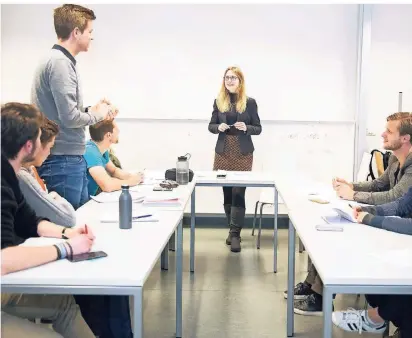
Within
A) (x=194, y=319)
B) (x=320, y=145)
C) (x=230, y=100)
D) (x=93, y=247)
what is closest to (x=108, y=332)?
Answer: (x=93, y=247)

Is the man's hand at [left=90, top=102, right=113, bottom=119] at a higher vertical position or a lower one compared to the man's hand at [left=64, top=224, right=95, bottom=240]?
higher

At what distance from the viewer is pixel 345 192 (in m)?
3.22

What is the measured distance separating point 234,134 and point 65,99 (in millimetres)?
2163

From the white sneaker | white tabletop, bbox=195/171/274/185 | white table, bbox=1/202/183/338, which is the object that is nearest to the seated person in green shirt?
white tabletop, bbox=195/171/274/185

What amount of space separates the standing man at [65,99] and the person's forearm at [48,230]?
26.0 inches

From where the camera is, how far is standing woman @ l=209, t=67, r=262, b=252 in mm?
4645

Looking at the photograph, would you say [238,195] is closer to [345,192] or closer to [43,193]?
[345,192]

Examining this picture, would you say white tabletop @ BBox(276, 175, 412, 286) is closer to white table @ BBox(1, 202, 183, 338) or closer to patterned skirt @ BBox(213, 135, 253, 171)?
white table @ BBox(1, 202, 183, 338)

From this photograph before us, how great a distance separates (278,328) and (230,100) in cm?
221

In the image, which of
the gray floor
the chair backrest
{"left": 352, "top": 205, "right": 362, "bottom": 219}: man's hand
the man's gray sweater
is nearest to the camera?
{"left": 352, "top": 205, "right": 362, "bottom": 219}: man's hand

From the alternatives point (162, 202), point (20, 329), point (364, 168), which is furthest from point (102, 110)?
point (364, 168)

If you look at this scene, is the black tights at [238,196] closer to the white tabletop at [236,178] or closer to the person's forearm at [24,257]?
the white tabletop at [236,178]

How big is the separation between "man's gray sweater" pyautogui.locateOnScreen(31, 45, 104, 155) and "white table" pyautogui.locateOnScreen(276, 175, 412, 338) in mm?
1166

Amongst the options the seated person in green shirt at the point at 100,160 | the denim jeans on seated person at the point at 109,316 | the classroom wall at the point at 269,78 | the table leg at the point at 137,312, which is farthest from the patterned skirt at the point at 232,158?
the table leg at the point at 137,312
